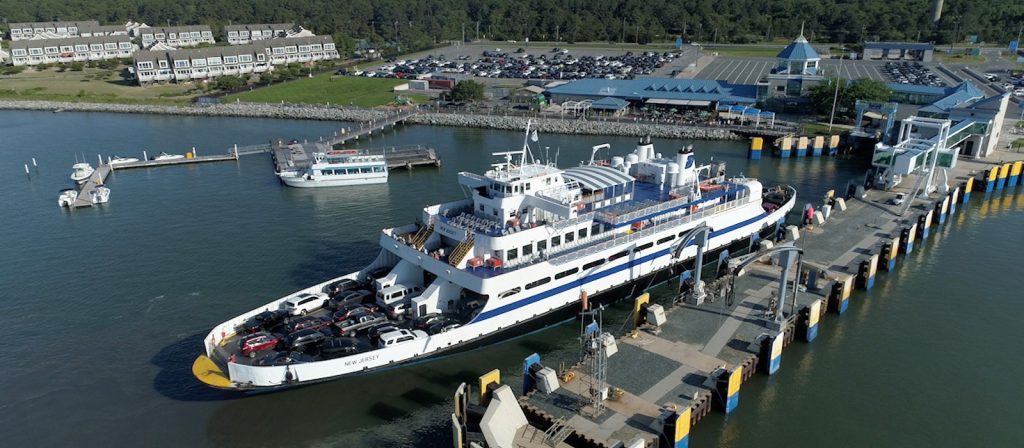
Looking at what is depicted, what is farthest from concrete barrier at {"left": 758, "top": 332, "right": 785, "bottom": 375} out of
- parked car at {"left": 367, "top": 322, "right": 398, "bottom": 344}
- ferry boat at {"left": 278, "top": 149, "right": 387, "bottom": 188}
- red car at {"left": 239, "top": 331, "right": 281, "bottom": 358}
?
ferry boat at {"left": 278, "top": 149, "right": 387, "bottom": 188}

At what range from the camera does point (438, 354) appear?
98.7ft

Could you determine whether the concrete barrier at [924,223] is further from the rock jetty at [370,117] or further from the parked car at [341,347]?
the parked car at [341,347]

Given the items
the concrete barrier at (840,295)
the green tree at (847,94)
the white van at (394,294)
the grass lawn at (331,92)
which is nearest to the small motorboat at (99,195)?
the white van at (394,294)

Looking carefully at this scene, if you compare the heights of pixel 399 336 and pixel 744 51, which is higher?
pixel 744 51

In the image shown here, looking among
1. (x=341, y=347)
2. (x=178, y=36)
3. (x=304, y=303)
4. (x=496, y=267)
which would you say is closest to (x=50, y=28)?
(x=178, y=36)

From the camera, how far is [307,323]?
102 ft

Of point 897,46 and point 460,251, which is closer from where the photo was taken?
point 460,251

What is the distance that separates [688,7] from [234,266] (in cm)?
16481

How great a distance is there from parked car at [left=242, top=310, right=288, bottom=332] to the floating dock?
37.9 feet

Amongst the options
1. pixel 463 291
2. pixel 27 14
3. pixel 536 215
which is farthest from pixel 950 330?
pixel 27 14

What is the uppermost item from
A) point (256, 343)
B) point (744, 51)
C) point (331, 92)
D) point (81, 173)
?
point (744, 51)

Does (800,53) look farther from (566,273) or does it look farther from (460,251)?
(460,251)

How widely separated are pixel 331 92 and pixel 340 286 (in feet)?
269

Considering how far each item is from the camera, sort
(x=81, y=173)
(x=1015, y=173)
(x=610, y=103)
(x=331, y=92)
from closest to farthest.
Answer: (x=1015, y=173) < (x=81, y=173) < (x=610, y=103) < (x=331, y=92)
